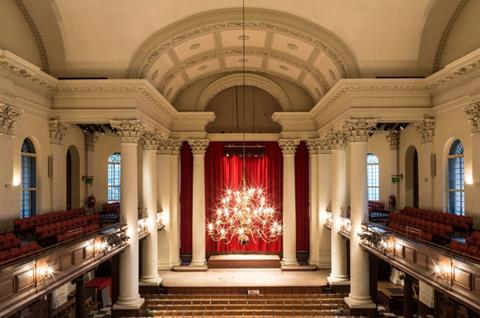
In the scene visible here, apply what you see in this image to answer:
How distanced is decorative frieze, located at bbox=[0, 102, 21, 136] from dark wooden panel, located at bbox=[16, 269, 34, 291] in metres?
4.53

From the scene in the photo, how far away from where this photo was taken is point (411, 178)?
19000mm

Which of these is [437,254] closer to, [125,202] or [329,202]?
[125,202]

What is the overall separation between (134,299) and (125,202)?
322 cm

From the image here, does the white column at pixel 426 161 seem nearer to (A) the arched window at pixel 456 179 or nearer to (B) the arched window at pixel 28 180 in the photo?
(A) the arched window at pixel 456 179

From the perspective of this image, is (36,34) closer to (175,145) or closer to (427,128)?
(175,145)

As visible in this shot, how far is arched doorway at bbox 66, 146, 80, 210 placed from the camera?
62.9 feet

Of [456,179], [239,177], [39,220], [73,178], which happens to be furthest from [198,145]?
[456,179]

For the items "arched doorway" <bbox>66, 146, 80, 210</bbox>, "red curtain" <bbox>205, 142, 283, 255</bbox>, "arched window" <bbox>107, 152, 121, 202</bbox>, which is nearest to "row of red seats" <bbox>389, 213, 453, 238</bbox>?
"red curtain" <bbox>205, 142, 283, 255</bbox>

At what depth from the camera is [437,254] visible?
9469 mm

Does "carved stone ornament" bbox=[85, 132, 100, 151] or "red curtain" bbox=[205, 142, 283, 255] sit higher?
"carved stone ornament" bbox=[85, 132, 100, 151]

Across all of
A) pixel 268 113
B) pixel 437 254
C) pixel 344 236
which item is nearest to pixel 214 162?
pixel 268 113

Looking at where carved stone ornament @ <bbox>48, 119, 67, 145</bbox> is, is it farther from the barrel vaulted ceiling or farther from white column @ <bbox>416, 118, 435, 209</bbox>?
white column @ <bbox>416, 118, 435, 209</bbox>

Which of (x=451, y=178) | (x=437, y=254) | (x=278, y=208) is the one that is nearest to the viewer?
(x=437, y=254)

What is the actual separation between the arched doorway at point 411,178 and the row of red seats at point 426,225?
4.40 metres
